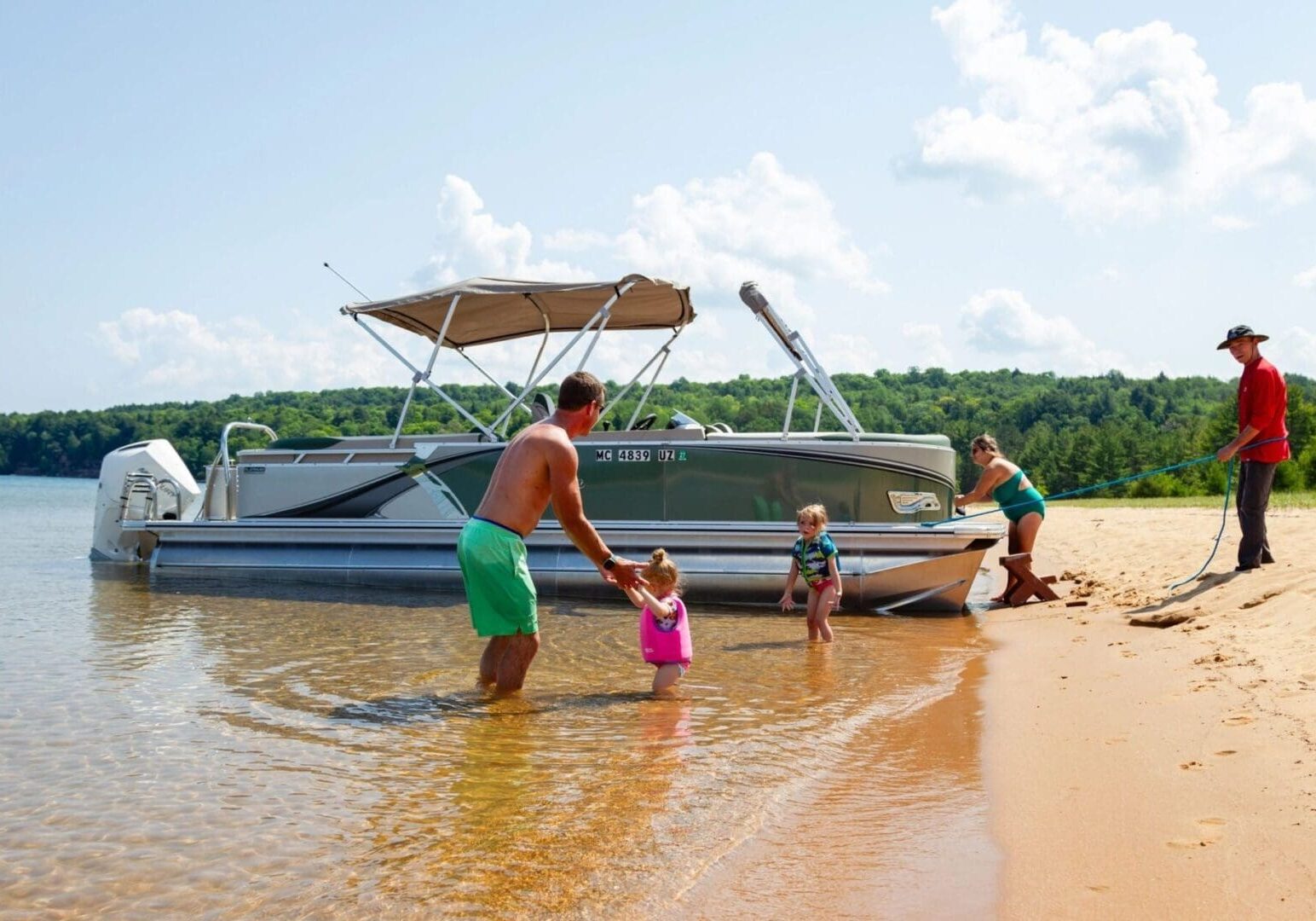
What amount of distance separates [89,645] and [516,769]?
4945mm

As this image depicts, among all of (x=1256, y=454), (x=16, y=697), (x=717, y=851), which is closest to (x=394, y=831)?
(x=717, y=851)

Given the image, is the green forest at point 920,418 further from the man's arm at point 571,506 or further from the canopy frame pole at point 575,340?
the man's arm at point 571,506

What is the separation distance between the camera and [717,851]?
358 centimetres

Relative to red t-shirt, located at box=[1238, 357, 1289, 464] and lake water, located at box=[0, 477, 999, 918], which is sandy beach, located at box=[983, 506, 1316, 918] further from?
red t-shirt, located at box=[1238, 357, 1289, 464]

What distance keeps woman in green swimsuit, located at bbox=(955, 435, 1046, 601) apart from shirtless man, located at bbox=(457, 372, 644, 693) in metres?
5.52

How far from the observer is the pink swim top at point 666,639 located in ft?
20.4

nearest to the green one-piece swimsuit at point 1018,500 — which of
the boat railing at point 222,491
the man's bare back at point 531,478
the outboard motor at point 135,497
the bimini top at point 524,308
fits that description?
the bimini top at point 524,308

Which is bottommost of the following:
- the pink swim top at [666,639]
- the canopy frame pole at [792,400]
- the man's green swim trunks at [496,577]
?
the pink swim top at [666,639]

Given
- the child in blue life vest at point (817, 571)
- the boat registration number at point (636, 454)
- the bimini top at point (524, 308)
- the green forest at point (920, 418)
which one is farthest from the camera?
the green forest at point (920, 418)

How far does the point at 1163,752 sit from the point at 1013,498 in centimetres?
612

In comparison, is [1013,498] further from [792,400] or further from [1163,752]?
[1163,752]

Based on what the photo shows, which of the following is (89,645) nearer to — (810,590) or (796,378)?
(810,590)

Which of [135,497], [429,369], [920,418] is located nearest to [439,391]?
[429,369]

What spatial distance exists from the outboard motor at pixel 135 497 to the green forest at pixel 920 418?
3.63ft
